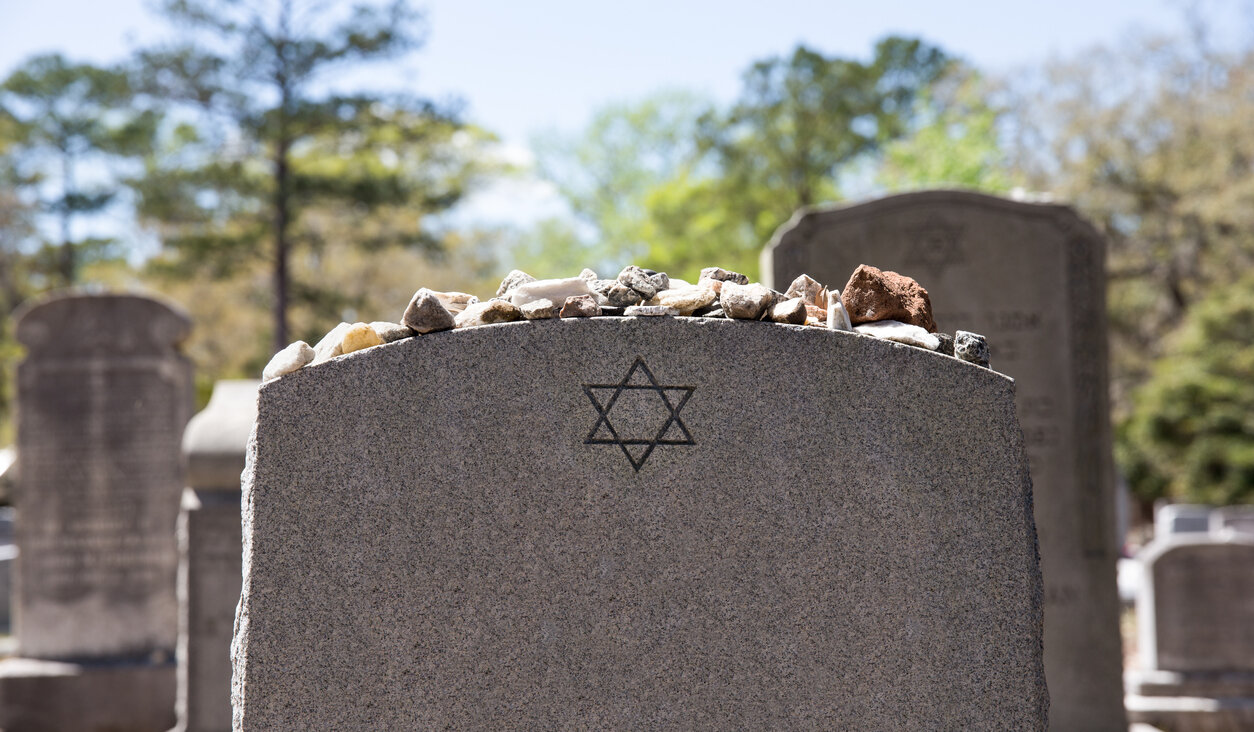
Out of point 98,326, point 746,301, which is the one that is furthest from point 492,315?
point 98,326

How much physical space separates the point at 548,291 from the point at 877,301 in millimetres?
735

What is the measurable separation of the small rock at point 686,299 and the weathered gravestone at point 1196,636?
5759mm

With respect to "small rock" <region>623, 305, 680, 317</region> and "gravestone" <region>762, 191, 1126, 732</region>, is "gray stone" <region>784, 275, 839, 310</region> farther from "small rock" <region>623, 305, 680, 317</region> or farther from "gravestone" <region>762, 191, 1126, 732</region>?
"gravestone" <region>762, 191, 1126, 732</region>

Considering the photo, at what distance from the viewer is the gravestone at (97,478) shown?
7.58m

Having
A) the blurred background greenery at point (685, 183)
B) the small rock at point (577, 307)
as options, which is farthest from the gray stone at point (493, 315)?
the blurred background greenery at point (685, 183)

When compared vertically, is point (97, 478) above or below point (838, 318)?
below

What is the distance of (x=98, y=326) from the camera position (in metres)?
7.58

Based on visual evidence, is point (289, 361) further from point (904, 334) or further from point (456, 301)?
point (904, 334)

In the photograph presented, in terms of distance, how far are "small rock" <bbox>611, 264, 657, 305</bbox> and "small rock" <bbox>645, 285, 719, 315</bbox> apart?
0.06 ft

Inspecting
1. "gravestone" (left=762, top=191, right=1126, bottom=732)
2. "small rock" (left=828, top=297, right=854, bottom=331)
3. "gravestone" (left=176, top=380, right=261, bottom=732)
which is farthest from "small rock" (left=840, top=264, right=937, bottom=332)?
"gravestone" (left=176, top=380, right=261, bottom=732)

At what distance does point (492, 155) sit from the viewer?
25.2m

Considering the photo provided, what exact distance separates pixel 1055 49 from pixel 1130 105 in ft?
6.87

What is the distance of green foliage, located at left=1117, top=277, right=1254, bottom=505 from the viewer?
20.3m

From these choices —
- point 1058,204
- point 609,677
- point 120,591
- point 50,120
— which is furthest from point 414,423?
point 50,120
